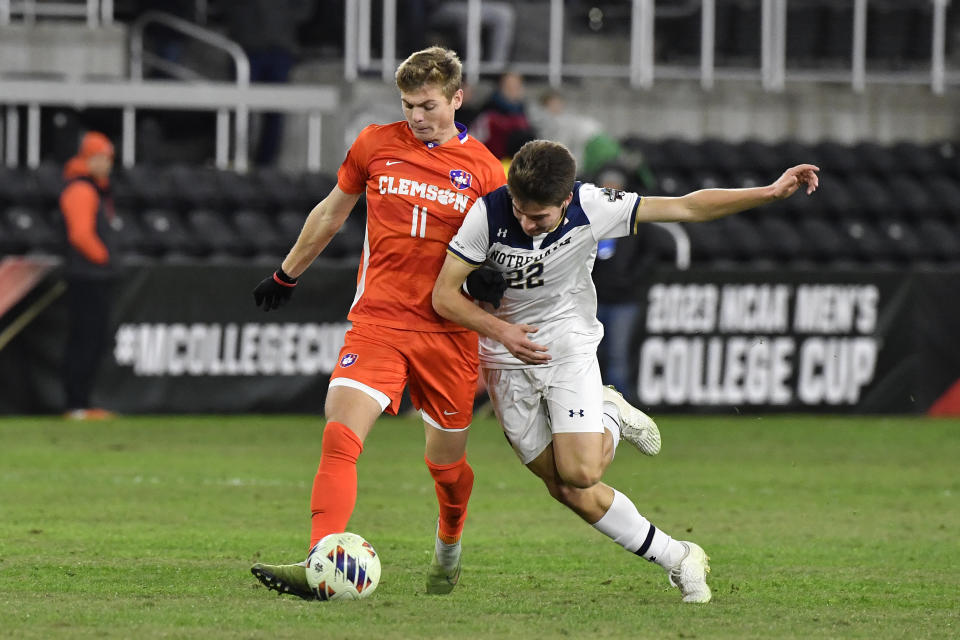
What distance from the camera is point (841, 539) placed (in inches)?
341

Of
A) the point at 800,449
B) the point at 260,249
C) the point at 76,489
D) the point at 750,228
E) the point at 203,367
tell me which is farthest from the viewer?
the point at 750,228

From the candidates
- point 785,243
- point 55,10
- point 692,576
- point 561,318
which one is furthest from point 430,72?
point 55,10

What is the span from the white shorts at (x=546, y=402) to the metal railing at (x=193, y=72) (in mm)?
11712

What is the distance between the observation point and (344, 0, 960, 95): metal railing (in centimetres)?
1911

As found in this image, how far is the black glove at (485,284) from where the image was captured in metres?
6.48

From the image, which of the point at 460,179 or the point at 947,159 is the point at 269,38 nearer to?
the point at 947,159

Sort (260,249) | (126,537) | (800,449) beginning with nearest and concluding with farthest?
(126,537)
(800,449)
(260,249)

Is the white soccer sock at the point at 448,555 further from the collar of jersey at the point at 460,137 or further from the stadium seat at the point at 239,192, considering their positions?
the stadium seat at the point at 239,192

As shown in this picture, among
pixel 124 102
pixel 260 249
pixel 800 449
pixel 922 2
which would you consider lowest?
pixel 800 449

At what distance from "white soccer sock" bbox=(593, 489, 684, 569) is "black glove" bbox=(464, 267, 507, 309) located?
0.95m

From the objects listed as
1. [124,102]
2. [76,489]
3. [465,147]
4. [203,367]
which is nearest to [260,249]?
[203,367]

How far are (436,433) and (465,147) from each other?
1160 mm

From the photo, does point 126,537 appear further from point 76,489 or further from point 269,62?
point 269,62

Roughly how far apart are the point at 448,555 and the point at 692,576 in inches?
38.9
